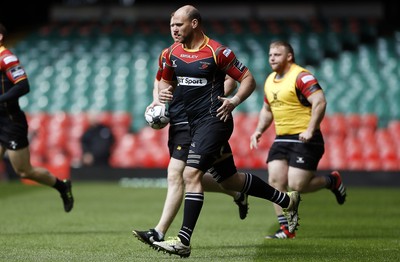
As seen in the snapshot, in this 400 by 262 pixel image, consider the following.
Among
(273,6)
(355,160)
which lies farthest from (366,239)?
(273,6)

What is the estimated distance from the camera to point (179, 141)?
29.8ft

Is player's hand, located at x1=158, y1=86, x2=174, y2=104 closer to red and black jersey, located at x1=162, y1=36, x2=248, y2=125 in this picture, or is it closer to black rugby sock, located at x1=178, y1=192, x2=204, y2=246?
red and black jersey, located at x1=162, y1=36, x2=248, y2=125

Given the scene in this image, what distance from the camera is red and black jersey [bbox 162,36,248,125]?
840cm

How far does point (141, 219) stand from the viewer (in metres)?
12.6

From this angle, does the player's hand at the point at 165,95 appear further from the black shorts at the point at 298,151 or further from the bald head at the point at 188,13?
the black shorts at the point at 298,151

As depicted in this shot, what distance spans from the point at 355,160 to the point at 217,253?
12.4 meters

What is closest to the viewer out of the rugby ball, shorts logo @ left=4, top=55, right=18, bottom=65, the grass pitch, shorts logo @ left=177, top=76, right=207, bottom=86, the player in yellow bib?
shorts logo @ left=177, top=76, right=207, bottom=86

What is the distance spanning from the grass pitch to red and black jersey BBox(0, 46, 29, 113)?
1.62m

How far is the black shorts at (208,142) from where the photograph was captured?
8.30 m

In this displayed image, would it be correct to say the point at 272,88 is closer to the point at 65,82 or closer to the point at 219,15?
the point at 65,82

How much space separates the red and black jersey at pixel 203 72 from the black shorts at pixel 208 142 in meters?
0.11

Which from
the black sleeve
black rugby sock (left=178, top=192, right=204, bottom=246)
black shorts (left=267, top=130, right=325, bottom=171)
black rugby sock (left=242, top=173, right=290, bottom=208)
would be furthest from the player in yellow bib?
the black sleeve

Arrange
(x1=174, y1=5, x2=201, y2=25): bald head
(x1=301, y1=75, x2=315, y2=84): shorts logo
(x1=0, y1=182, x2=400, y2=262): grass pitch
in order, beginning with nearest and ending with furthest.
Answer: (x1=174, y1=5, x2=201, y2=25): bald head < (x1=0, y1=182, x2=400, y2=262): grass pitch < (x1=301, y1=75, x2=315, y2=84): shorts logo

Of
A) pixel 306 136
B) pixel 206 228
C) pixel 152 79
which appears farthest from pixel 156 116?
pixel 152 79
